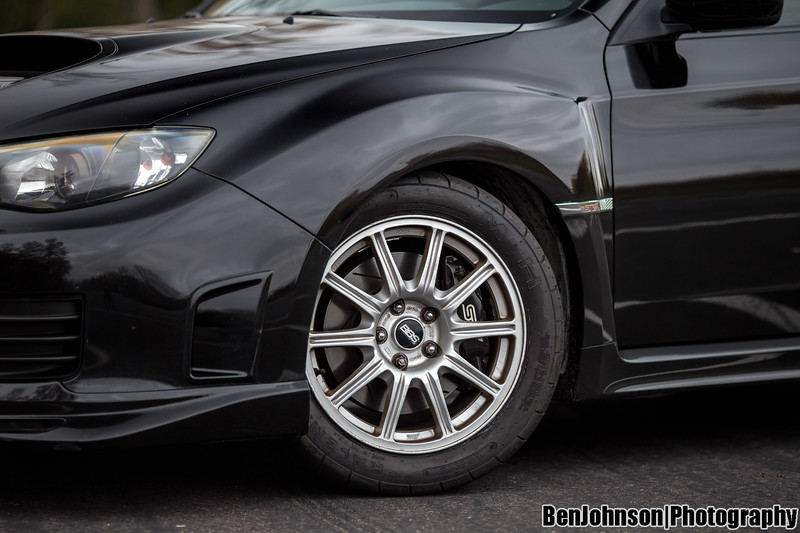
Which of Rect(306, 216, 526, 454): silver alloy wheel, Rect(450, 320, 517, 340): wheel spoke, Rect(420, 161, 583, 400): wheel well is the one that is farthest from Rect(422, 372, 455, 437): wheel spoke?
Rect(420, 161, 583, 400): wheel well

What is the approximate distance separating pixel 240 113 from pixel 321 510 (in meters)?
0.98

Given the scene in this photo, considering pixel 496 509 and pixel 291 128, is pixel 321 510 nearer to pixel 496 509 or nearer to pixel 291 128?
pixel 496 509

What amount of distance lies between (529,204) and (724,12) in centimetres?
77

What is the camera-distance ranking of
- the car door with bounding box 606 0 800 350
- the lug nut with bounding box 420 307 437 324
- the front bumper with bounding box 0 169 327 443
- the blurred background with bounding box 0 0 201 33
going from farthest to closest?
1. the blurred background with bounding box 0 0 201 33
2. the car door with bounding box 606 0 800 350
3. the lug nut with bounding box 420 307 437 324
4. the front bumper with bounding box 0 169 327 443

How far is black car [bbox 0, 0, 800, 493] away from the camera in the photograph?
270 cm

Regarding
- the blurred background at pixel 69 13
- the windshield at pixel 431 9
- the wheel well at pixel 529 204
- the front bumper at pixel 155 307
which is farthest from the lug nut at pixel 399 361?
the blurred background at pixel 69 13

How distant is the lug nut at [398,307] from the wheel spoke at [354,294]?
0.14ft

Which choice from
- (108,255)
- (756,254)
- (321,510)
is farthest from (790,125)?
(108,255)

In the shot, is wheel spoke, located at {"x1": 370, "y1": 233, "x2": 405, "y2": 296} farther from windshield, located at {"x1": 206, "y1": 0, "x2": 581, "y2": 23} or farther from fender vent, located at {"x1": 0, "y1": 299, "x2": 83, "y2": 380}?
windshield, located at {"x1": 206, "y1": 0, "x2": 581, "y2": 23}

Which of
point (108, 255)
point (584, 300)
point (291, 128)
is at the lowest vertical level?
point (584, 300)

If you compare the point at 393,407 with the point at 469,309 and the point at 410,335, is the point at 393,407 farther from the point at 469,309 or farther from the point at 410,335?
the point at 469,309

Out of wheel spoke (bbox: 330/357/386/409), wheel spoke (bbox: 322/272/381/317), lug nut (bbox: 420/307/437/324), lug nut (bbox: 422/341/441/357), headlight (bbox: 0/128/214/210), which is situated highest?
headlight (bbox: 0/128/214/210)

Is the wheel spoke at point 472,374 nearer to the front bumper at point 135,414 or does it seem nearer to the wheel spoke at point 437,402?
the wheel spoke at point 437,402

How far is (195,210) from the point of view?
2697mm
